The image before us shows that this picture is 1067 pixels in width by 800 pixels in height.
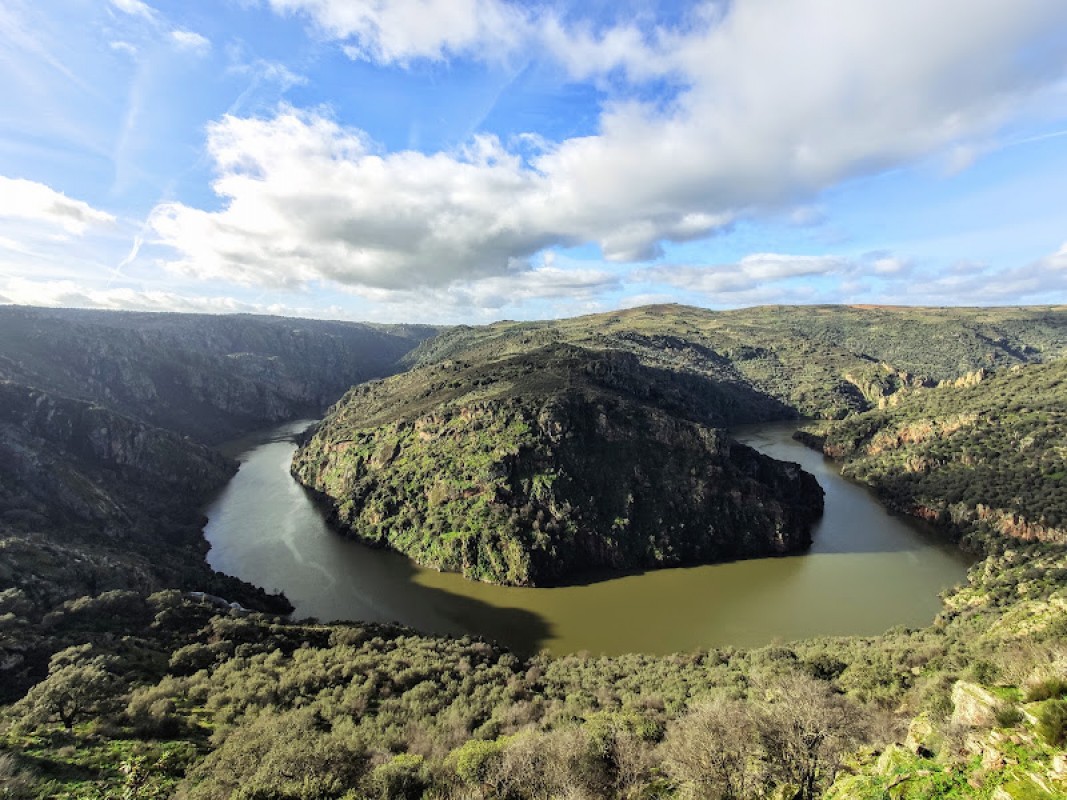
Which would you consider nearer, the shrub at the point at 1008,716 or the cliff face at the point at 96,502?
the shrub at the point at 1008,716

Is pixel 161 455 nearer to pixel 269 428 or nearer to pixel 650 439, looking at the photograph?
pixel 269 428

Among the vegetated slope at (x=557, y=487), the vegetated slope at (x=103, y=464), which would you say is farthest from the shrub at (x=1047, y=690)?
the vegetated slope at (x=557, y=487)

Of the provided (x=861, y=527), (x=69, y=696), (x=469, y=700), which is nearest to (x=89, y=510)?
(x=69, y=696)

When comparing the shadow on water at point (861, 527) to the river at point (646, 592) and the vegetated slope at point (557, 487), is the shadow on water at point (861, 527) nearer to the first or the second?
the river at point (646, 592)

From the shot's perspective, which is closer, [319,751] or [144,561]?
[319,751]

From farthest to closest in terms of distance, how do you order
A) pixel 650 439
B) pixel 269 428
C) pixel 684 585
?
1. pixel 269 428
2. pixel 650 439
3. pixel 684 585

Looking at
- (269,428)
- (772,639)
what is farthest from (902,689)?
(269,428)

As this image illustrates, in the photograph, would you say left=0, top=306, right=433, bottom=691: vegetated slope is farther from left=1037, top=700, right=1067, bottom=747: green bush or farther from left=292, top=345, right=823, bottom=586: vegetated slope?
left=1037, top=700, right=1067, bottom=747: green bush
